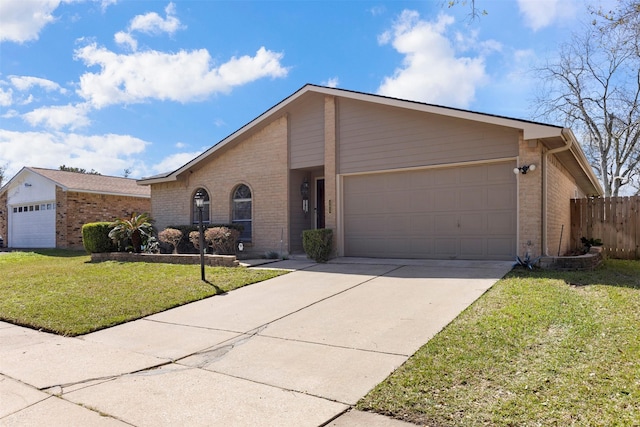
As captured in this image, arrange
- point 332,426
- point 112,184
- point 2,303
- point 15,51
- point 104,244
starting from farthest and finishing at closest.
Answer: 1. point 112,184
2. point 104,244
3. point 15,51
4. point 2,303
5. point 332,426

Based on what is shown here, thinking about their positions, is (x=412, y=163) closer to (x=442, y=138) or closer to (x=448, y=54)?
(x=442, y=138)

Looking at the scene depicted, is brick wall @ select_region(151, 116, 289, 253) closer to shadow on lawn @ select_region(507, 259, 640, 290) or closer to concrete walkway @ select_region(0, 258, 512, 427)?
concrete walkway @ select_region(0, 258, 512, 427)

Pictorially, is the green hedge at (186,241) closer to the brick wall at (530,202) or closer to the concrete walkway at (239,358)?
the concrete walkway at (239,358)

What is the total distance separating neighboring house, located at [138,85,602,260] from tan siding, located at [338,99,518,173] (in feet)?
0.09

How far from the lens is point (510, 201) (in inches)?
384

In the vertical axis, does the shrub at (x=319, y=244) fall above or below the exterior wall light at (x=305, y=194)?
below

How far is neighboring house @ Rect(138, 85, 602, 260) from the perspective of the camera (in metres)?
9.70

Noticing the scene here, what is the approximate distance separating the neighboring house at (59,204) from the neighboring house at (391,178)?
8504 millimetres

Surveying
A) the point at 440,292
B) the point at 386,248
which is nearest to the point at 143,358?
the point at 440,292

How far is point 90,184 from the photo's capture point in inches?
865

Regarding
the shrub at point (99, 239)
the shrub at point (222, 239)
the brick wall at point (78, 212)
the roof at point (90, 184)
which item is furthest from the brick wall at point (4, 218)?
the shrub at point (222, 239)

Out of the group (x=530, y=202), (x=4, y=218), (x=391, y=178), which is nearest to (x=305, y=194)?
(x=391, y=178)

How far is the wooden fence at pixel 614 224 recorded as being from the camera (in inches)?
499

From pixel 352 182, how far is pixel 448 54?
437cm
